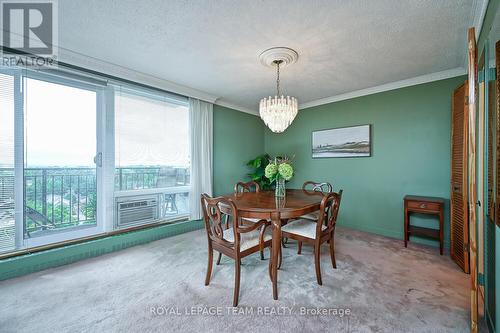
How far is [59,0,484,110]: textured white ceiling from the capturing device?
Result: 1649mm

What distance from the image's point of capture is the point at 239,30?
193cm

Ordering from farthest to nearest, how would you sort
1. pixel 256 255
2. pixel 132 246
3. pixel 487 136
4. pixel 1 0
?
pixel 132 246
pixel 256 255
pixel 1 0
pixel 487 136

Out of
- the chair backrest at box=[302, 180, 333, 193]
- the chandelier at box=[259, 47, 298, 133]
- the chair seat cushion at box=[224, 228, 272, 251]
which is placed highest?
the chandelier at box=[259, 47, 298, 133]

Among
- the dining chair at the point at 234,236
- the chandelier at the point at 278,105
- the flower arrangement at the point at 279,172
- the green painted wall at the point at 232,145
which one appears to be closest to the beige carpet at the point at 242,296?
the dining chair at the point at 234,236

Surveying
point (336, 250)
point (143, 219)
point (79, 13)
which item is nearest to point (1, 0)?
point (79, 13)

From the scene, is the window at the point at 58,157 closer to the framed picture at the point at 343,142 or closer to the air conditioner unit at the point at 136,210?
the air conditioner unit at the point at 136,210

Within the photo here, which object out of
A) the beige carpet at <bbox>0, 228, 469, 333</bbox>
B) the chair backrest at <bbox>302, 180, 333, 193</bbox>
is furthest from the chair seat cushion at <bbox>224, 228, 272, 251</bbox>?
the chair backrest at <bbox>302, 180, 333, 193</bbox>

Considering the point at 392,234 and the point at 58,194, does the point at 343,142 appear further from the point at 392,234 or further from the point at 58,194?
the point at 58,194

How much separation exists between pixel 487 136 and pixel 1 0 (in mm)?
3842

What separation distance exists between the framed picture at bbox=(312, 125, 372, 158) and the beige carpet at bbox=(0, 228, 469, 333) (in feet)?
5.85

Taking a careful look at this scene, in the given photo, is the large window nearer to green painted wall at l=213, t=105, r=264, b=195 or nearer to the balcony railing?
the balcony railing

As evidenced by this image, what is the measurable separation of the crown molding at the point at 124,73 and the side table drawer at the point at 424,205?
11.9ft

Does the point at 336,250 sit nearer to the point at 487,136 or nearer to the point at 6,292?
the point at 487,136

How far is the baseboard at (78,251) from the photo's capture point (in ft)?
6.94
